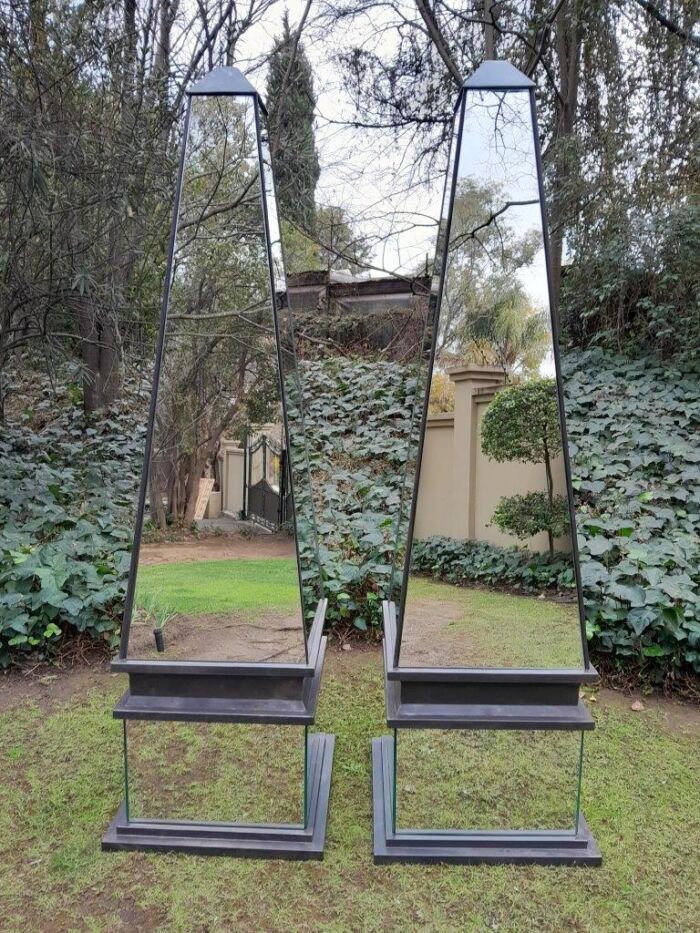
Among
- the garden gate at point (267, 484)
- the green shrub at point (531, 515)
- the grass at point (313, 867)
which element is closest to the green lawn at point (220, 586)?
the garden gate at point (267, 484)

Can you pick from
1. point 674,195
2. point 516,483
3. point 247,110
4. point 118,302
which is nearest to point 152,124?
point 118,302

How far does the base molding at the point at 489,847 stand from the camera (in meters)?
1.67

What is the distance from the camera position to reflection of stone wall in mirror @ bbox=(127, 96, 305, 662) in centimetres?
169

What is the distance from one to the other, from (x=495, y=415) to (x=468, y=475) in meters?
0.25

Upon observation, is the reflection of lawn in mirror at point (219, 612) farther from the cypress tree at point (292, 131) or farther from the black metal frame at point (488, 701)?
the cypress tree at point (292, 131)

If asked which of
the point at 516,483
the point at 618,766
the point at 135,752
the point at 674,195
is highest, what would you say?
the point at 674,195

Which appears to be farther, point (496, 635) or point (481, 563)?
point (481, 563)

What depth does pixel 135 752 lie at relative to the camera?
1.74 metres

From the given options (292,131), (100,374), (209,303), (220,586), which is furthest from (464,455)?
(292,131)

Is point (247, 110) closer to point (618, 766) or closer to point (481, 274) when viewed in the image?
point (481, 274)

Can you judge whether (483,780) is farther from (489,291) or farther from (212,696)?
(489,291)

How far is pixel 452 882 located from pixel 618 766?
37.8 inches

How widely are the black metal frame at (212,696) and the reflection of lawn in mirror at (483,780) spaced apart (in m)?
0.31

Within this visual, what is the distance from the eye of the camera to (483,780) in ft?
5.67
